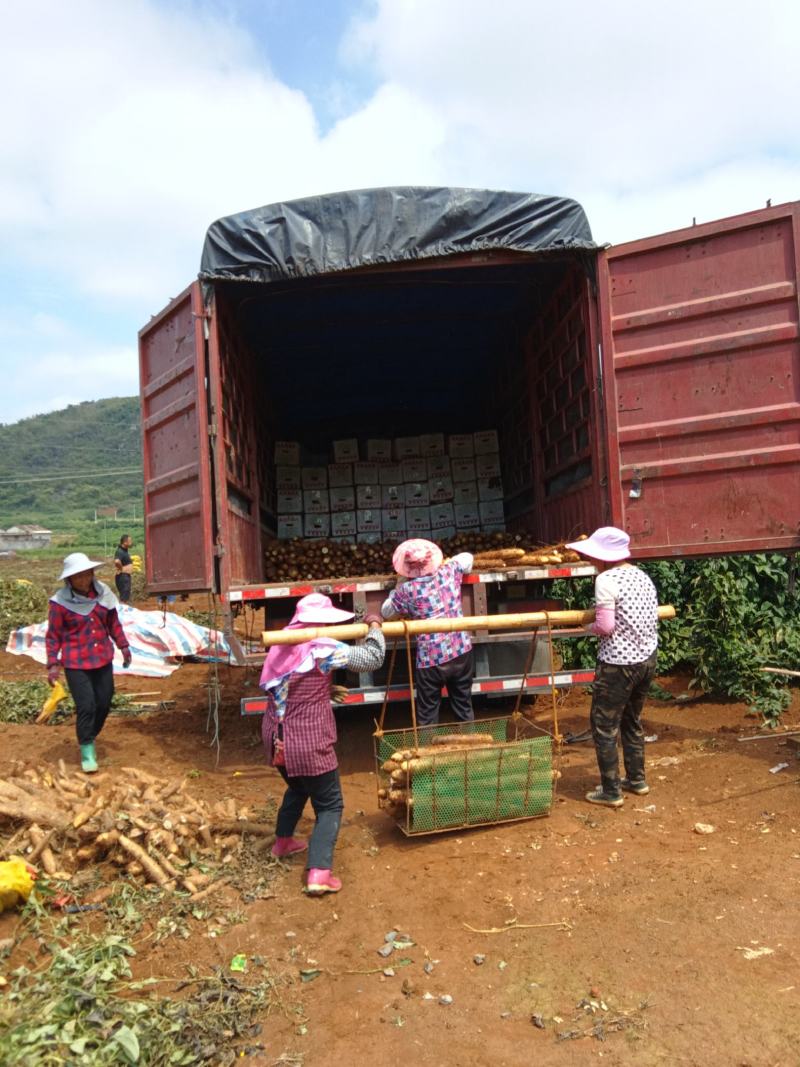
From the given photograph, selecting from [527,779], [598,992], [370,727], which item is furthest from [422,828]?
[370,727]

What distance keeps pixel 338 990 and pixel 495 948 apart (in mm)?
661

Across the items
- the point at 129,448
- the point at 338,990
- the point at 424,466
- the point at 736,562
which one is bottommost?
the point at 338,990

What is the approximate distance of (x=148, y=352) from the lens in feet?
22.4

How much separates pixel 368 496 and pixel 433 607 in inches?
194

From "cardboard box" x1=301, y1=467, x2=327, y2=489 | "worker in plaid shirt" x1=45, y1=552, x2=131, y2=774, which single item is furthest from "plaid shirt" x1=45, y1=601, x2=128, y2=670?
"cardboard box" x1=301, y1=467, x2=327, y2=489

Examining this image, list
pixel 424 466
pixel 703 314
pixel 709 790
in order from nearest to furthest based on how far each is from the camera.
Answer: pixel 709 790 < pixel 703 314 < pixel 424 466

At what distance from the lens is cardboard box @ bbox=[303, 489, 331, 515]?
9.74 meters

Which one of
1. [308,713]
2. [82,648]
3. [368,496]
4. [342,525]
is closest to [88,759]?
[82,648]

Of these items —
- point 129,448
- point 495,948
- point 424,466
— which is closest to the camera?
point 495,948

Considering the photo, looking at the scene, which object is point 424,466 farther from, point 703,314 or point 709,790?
point 709,790

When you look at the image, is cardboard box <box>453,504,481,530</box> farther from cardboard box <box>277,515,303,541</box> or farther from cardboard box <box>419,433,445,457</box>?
cardboard box <box>277,515,303,541</box>

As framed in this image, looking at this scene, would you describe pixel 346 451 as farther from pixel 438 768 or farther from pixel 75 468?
pixel 75 468

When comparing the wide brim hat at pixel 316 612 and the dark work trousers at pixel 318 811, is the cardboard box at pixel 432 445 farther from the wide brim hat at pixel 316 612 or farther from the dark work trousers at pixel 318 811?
the dark work trousers at pixel 318 811

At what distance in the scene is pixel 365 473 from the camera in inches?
395
